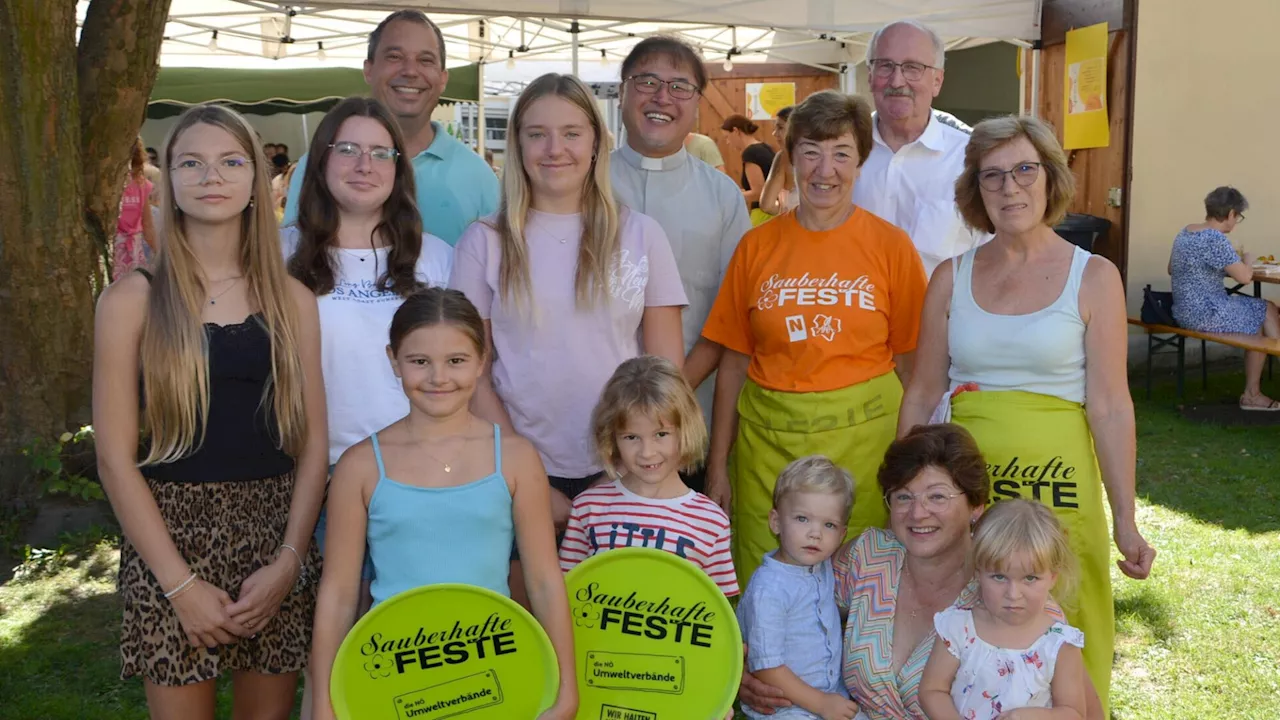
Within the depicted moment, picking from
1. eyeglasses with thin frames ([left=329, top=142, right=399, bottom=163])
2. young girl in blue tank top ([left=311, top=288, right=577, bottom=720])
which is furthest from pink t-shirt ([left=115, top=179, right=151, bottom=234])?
young girl in blue tank top ([left=311, top=288, right=577, bottom=720])

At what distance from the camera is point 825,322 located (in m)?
2.88

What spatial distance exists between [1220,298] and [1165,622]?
428 cm

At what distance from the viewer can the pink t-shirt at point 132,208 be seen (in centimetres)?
812

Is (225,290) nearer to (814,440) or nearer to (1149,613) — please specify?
(814,440)

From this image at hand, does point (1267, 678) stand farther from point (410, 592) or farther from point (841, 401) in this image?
point (410, 592)

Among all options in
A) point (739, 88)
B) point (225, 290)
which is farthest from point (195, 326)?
point (739, 88)

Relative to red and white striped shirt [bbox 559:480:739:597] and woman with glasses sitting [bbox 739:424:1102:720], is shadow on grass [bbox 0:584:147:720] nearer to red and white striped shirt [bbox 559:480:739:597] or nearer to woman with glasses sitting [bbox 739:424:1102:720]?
red and white striped shirt [bbox 559:480:739:597]

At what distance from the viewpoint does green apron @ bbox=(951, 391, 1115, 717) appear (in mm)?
2615

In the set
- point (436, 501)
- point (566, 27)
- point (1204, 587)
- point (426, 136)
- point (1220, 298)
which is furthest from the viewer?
point (566, 27)

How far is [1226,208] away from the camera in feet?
25.9

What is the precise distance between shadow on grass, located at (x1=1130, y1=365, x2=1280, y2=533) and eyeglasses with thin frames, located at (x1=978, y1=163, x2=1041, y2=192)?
3.49 meters

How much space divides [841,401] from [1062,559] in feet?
2.31

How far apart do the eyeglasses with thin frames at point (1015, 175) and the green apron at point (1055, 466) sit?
0.50 m

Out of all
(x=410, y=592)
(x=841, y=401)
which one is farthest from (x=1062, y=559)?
(x=410, y=592)
